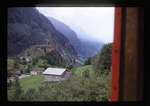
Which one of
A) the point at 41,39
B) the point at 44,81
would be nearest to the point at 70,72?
the point at 44,81

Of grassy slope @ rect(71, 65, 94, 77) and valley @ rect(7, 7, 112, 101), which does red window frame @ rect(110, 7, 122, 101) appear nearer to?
valley @ rect(7, 7, 112, 101)

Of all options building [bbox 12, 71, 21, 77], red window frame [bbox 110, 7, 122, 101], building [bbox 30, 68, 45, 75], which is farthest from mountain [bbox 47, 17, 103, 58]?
red window frame [bbox 110, 7, 122, 101]

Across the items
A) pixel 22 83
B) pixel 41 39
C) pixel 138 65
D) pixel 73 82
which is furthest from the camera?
pixel 41 39

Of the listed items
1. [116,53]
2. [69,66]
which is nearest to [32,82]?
[69,66]

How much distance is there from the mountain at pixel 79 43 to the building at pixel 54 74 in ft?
1.64

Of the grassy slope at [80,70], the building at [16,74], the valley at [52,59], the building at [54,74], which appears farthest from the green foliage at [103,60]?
the building at [16,74]

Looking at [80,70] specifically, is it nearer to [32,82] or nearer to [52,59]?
[52,59]

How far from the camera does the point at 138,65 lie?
0.66m

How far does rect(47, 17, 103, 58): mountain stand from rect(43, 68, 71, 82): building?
0.50 m

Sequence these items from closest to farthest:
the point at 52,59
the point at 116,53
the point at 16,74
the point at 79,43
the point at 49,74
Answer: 1. the point at 116,53
2. the point at 16,74
3. the point at 49,74
4. the point at 52,59
5. the point at 79,43

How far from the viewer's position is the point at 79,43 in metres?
2.22

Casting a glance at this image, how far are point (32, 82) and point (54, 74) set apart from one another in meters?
0.35
